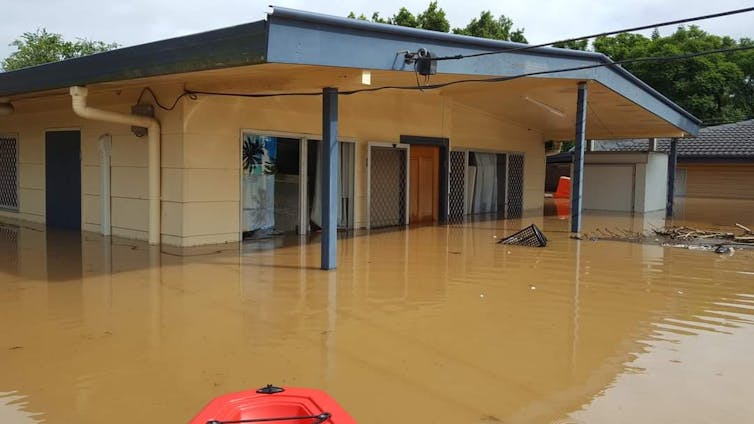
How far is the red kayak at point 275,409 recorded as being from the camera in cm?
251

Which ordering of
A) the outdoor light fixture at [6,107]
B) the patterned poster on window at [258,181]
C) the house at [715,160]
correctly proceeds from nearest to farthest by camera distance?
the patterned poster on window at [258,181] → the outdoor light fixture at [6,107] → the house at [715,160]

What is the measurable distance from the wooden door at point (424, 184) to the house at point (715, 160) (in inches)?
511

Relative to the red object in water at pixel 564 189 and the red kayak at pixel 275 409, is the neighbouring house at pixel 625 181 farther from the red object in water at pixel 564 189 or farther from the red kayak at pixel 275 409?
the red kayak at pixel 275 409

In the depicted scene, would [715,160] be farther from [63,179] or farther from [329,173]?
[63,179]

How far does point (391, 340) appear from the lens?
4.63 m

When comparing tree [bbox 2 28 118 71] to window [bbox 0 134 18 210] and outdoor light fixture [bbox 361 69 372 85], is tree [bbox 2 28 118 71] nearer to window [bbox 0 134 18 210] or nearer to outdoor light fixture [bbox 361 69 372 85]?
window [bbox 0 134 18 210]

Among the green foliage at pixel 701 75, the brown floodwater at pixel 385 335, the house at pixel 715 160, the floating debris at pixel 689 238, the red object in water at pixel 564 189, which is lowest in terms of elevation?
the brown floodwater at pixel 385 335

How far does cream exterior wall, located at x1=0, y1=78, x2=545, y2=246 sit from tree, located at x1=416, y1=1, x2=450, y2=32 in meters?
20.6

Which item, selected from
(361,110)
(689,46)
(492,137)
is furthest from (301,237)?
(689,46)

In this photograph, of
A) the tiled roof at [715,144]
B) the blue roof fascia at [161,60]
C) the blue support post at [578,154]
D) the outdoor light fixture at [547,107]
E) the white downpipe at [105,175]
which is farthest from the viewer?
the tiled roof at [715,144]

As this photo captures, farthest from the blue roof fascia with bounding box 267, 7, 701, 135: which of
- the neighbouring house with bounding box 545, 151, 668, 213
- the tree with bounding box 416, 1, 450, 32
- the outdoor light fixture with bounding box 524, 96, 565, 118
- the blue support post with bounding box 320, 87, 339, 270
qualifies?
the tree with bounding box 416, 1, 450, 32

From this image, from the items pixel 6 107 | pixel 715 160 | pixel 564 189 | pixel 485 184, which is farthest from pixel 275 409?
pixel 564 189

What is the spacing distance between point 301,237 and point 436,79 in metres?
3.56

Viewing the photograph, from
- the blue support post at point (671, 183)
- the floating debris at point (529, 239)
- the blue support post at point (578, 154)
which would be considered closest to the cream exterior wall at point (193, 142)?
the floating debris at point (529, 239)
